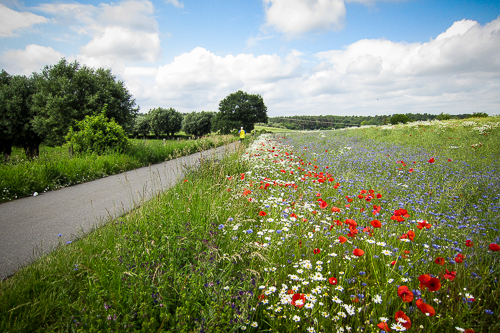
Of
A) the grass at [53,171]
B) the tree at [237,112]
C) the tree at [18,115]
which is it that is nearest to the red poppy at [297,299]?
the grass at [53,171]

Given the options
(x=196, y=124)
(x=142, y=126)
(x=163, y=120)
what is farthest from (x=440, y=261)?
(x=142, y=126)

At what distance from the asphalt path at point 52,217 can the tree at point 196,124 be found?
6675 cm

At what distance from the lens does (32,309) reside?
1984 mm

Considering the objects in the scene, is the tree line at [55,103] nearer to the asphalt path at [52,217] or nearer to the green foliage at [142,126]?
the asphalt path at [52,217]

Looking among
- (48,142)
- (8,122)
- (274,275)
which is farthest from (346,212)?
(8,122)

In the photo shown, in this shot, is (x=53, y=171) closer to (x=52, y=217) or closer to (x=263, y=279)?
(x=52, y=217)

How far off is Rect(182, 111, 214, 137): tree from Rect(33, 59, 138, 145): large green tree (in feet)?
157

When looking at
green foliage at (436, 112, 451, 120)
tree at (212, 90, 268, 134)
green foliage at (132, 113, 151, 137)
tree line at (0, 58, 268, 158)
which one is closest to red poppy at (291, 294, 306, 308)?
tree line at (0, 58, 268, 158)

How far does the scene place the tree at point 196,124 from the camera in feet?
237

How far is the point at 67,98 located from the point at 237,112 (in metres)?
38.3

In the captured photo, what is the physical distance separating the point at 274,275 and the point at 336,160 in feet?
22.1

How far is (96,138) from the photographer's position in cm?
1034

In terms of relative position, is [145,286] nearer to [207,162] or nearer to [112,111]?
[207,162]

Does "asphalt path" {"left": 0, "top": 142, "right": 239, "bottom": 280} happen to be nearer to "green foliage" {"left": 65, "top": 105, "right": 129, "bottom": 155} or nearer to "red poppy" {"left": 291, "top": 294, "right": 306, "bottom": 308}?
"red poppy" {"left": 291, "top": 294, "right": 306, "bottom": 308}
